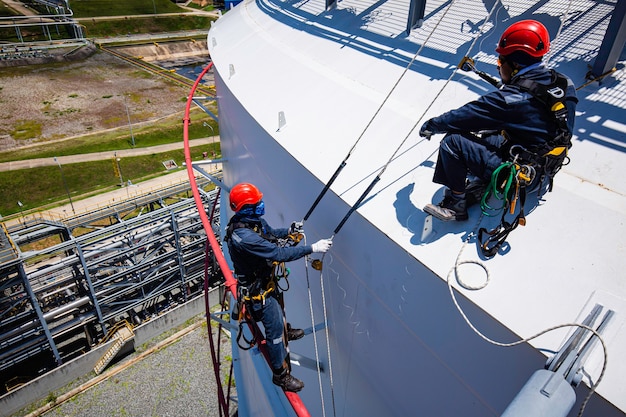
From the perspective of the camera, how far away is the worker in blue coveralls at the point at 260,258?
14.2ft

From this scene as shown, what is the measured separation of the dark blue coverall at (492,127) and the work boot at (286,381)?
3.01 meters

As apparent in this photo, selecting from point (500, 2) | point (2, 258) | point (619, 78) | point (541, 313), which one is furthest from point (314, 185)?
point (2, 258)

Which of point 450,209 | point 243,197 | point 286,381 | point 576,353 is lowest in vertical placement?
point 286,381

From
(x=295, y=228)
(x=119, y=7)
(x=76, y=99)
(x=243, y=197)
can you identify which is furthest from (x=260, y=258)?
(x=119, y=7)

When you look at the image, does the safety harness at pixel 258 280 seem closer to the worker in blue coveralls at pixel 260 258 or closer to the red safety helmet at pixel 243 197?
the worker in blue coveralls at pixel 260 258

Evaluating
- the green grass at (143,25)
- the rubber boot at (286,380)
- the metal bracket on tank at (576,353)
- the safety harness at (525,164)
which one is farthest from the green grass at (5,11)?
the metal bracket on tank at (576,353)

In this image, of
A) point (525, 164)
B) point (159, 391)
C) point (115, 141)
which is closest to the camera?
point (525, 164)

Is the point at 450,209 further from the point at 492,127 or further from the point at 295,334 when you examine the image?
the point at 295,334

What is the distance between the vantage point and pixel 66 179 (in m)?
25.9

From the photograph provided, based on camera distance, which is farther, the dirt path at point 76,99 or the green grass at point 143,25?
the green grass at point 143,25

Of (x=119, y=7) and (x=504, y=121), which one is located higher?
(x=504, y=121)

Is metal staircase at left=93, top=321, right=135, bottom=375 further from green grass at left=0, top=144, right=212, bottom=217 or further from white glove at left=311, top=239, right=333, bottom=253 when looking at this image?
white glove at left=311, top=239, right=333, bottom=253

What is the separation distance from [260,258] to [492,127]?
2.68 meters

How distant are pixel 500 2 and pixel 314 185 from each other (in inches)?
164
